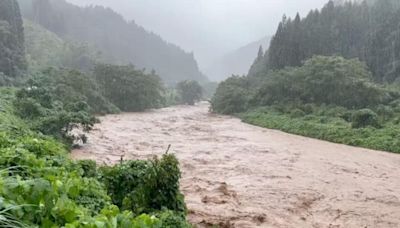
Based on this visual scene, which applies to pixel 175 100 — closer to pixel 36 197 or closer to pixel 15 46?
pixel 15 46

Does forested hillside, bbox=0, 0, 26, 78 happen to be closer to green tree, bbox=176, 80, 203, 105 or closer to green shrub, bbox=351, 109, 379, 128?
green tree, bbox=176, 80, 203, 105

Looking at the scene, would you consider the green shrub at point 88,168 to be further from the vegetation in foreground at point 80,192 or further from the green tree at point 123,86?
the green tree at point 123,86

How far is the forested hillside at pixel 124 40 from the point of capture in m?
118

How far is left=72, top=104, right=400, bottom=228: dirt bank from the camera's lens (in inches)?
396

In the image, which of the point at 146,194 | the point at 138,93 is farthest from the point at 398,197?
the point at 138,93

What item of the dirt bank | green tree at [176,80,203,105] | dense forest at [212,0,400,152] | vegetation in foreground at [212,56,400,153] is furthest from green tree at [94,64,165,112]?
green tree at [176,80,203,105]

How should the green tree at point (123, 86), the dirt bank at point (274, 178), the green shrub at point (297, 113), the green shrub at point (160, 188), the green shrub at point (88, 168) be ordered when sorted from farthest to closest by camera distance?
the green tree at point (123, 86) → the green shrub at point (297, 113) → the dirt bank at point (274, 178) → the green shrub at point (88, 168) → the green shrub at point (160, 188)

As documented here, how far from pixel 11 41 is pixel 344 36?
1480 inches

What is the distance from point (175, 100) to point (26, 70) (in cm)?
2470

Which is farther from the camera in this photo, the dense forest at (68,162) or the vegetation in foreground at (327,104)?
the vegetation in foreground at (327,104)

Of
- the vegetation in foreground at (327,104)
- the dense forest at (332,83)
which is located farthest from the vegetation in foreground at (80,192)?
the dense forest at (332,83)

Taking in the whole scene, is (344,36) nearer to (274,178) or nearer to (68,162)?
(274,178)

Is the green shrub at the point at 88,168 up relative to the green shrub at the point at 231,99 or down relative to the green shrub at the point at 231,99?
down

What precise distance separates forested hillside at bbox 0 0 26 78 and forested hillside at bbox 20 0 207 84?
49.0m
